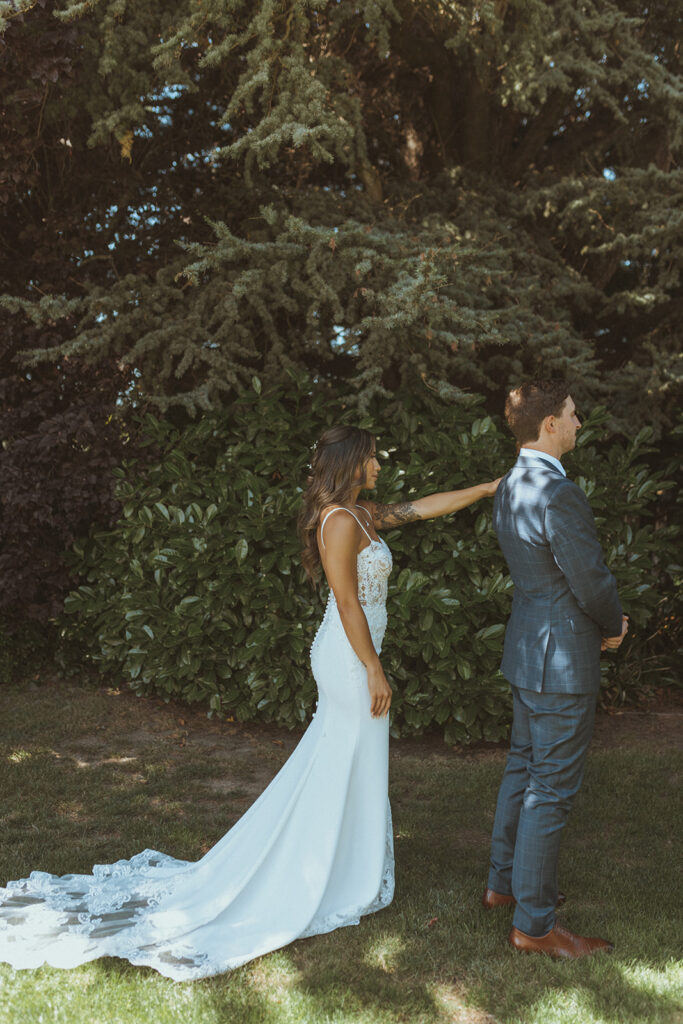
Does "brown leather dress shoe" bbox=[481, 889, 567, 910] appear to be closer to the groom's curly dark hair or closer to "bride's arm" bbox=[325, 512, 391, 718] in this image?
"bride's arm" bbox=[325, 512, 391, 718]

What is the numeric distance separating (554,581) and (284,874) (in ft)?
5.45

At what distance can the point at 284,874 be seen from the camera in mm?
3586

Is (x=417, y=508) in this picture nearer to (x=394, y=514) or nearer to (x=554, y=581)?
(x=394, y=514)

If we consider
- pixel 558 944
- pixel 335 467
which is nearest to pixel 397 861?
pixel 558 944

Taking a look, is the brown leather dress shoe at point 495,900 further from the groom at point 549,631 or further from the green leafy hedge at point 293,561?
the green leafy hedge at point 293,561

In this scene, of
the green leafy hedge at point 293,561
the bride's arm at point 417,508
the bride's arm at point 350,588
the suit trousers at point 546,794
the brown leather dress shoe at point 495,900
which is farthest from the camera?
the green leafy hedge at point 293,561

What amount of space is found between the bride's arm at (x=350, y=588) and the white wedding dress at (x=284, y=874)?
0.30 ft

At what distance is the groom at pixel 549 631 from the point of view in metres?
3.14

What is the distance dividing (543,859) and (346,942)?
87cm

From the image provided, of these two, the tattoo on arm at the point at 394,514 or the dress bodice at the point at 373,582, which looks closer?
the dress bodice at the point at 373,582

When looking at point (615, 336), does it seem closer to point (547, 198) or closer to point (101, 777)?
point (547, 198)

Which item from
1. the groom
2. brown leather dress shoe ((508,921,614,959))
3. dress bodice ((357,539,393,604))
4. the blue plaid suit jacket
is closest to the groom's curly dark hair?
the groom

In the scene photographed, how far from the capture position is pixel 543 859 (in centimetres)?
327

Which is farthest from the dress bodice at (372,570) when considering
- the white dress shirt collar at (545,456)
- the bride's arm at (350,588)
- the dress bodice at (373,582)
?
the white dress shirt collar at (545,456)
